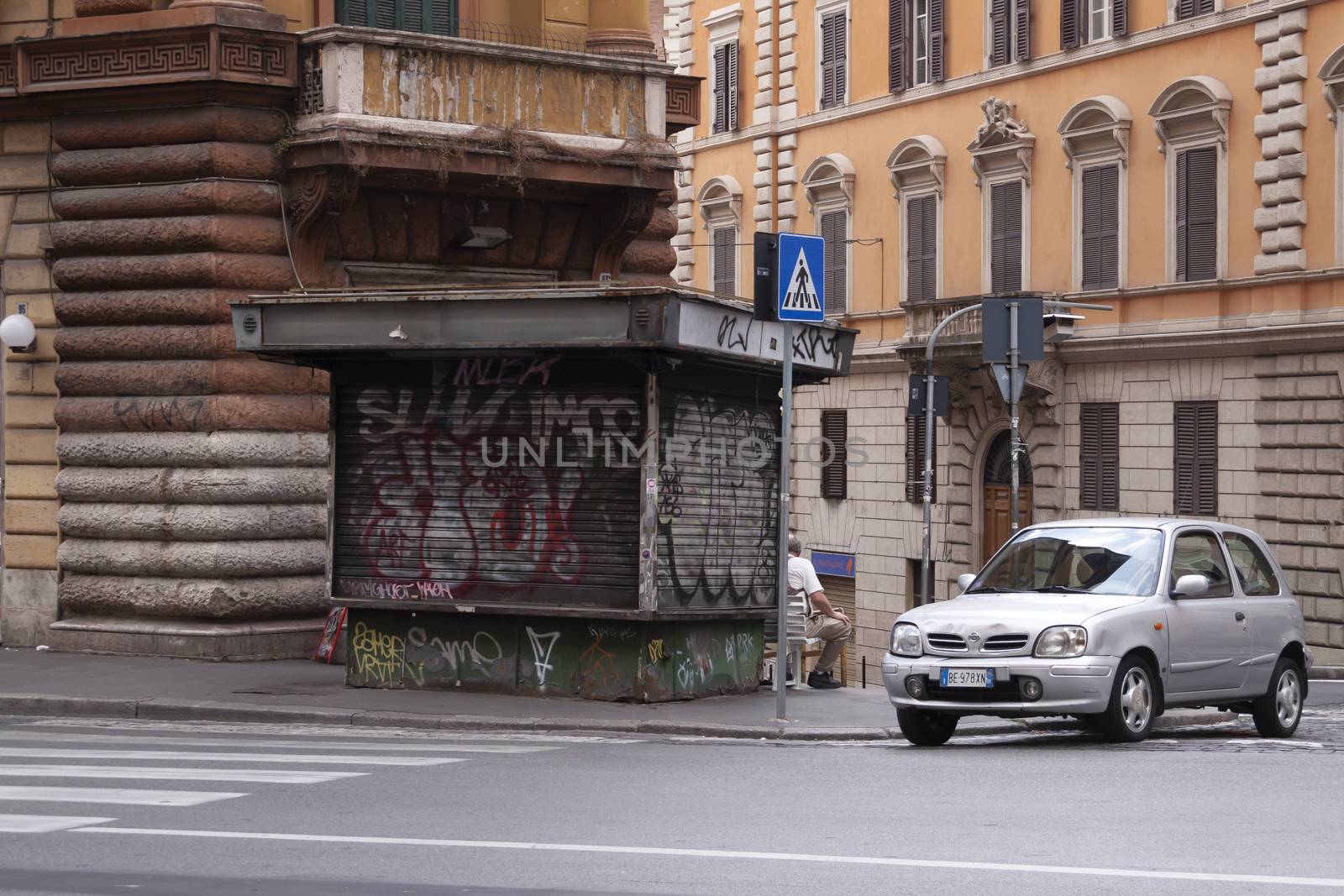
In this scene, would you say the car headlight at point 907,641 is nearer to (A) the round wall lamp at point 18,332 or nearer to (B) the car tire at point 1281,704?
(B) the car tire at point 1281,704

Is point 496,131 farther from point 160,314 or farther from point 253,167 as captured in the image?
point 160,314

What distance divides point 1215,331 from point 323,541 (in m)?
17.2

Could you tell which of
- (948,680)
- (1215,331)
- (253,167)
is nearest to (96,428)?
(253,167)

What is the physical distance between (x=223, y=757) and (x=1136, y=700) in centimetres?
608

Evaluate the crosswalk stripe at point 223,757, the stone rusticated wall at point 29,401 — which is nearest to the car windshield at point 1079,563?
the crosswalk stripe at point 223,757

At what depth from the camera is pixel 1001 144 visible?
3703cm

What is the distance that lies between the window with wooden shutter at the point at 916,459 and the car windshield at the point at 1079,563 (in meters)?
24.0

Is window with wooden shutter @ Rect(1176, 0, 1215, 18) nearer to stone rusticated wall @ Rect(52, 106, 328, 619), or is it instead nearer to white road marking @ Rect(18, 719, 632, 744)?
stone rusticated wall @ Rect(52, 106, 328, 619)

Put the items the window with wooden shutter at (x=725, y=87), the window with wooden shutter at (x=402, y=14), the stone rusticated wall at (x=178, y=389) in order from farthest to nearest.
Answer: the window with wooden shutter at (x=725, y=87) < the window with wooden shutter at (x=402, y=14) < the stone rusticated wall at (x=178, y=389)

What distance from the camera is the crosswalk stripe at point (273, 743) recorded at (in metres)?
13.3

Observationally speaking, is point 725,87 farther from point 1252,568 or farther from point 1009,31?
point 1252,568

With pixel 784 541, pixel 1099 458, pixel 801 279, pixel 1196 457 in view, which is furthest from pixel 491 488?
pixel 1099 458

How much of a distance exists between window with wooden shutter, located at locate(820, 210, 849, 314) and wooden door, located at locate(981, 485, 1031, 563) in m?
6.08

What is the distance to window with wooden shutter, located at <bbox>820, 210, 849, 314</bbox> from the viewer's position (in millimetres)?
41656
